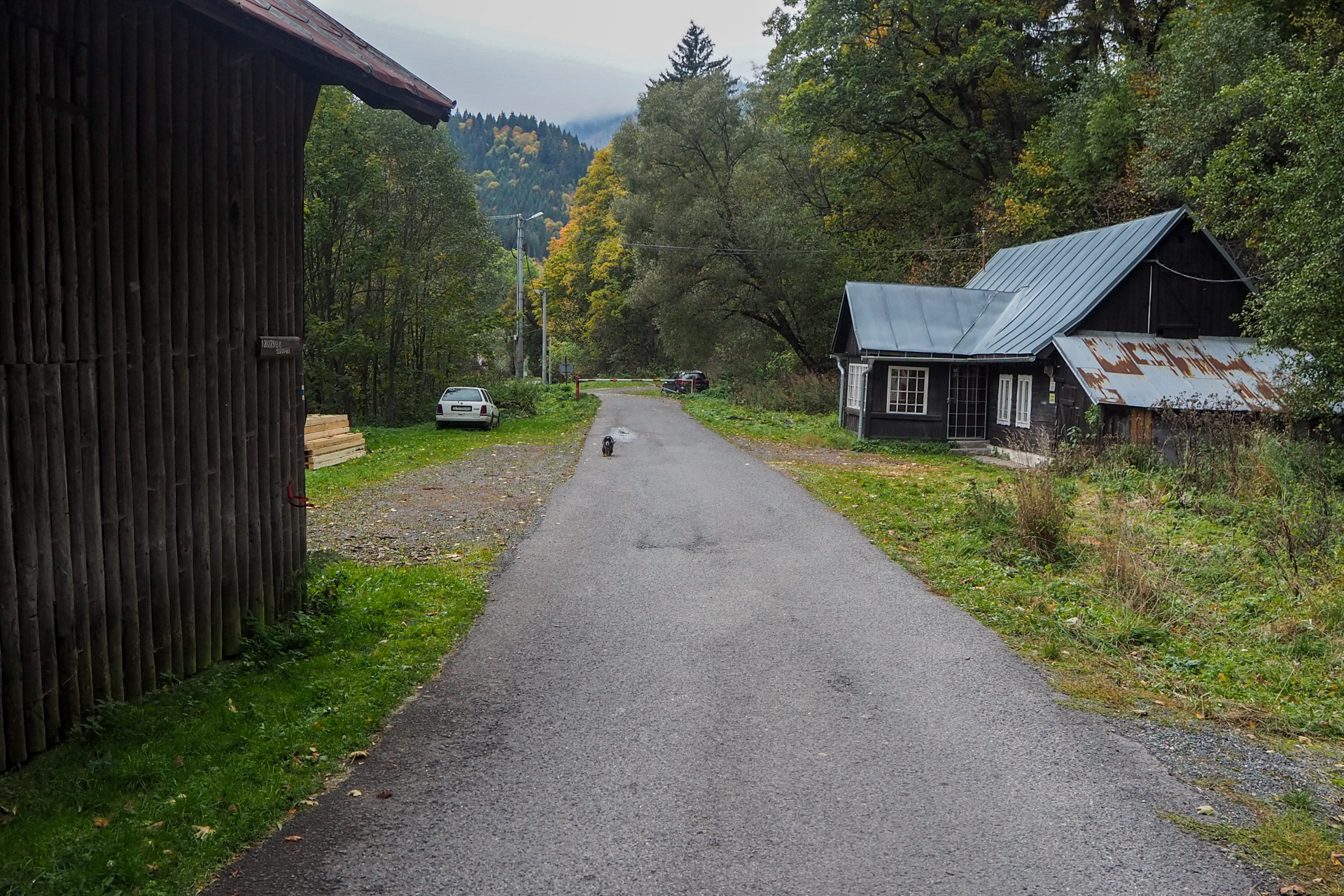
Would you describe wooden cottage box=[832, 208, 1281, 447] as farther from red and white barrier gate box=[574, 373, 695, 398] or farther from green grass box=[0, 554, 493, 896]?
red and white barrier gate box=[574, 373, 695, 398]

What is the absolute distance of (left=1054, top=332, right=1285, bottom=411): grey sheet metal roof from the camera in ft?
65.9

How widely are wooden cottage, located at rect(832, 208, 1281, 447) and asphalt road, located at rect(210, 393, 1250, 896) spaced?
11.7 meters

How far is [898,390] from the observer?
86.1ft

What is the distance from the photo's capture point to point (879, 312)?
27.1 meters

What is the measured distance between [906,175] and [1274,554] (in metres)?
34.3

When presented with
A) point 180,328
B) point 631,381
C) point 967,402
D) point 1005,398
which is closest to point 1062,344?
point 1005,398

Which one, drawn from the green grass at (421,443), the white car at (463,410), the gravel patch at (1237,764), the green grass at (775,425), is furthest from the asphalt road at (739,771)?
the white car at (463,410)

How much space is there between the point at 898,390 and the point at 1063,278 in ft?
17.0

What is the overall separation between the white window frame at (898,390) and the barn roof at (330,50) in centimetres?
2061

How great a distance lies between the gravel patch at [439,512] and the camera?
36.6 ft

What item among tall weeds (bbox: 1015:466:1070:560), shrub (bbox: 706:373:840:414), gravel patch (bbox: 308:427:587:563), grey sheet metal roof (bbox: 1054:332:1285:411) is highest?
grey sheet metal roof (bbox: 1054:332:1285:411)

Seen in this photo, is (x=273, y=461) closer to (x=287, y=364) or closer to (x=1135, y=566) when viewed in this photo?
(x=287, y=364)

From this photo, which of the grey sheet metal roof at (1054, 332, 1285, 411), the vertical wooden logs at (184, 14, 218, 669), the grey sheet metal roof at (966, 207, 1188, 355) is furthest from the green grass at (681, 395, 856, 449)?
the vertical wooden logs at (184, 14, 218, 669)

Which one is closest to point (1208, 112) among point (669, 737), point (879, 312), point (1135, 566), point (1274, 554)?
point (879, 312)
